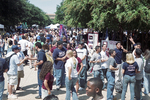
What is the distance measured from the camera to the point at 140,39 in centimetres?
1772

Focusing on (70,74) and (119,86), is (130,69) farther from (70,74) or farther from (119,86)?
(70,74)

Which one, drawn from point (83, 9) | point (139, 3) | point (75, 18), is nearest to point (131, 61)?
point (139, 3)

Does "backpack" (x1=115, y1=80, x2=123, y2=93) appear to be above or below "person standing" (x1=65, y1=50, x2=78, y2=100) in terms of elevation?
below

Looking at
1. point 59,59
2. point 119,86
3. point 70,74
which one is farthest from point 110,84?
point 59,59

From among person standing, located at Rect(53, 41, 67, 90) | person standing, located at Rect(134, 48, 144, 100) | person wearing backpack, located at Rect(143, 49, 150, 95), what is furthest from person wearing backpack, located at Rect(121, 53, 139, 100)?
person standing, located at Rect(53, 41, 67, 90)

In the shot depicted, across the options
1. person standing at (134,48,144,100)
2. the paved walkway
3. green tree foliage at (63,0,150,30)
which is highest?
green tree foliage at (63,0,150,30)

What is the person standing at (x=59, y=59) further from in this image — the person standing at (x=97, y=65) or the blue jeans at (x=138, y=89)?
the blue jeans at (x=138, y=89)

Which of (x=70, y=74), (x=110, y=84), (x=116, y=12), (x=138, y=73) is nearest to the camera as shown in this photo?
(x=70, y=74)

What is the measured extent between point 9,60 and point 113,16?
688 centimetres

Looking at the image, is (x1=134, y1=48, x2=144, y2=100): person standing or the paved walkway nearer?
(x1=134, y1=48, x2=144, y2=100): person standing

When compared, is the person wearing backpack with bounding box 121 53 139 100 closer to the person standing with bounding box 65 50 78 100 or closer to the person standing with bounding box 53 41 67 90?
the person standing with bounding box 65 50 78 100

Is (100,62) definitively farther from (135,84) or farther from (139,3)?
(139,3)

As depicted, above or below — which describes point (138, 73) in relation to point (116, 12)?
below

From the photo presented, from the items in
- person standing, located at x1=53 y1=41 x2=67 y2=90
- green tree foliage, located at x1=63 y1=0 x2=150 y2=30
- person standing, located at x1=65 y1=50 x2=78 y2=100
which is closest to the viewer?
person standing, located at x1=65 y1=50 x2=78 y2=100
